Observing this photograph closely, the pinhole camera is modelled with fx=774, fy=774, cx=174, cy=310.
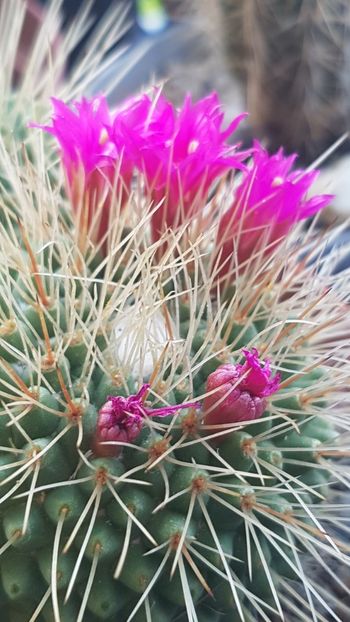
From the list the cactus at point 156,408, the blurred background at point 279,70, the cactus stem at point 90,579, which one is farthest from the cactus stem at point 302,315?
the blurred background at point 279,70

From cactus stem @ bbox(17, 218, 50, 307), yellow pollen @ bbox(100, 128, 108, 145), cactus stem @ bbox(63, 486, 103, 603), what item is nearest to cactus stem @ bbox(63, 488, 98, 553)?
cactus stem @ bbox(63, 486, 103, 603)

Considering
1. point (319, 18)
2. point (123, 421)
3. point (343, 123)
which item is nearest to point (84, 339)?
point (123, 421)

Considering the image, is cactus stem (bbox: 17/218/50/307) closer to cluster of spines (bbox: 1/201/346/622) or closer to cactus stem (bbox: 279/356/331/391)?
cluster of spines (bbox: 1/201/346/622)

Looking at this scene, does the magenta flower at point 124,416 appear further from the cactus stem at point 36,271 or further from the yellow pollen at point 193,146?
the yellow pollen at point 193,146

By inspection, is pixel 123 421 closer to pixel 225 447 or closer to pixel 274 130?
pixel 225 447

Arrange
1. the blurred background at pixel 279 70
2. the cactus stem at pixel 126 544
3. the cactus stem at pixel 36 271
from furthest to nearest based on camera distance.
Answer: the blurred background at pixel 279 70 → the cactus stem at pixel 36 271 → the cactus stem at pixel 126 544
